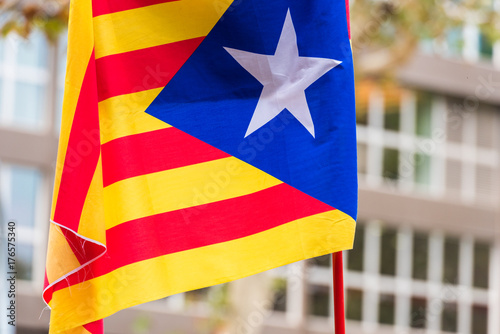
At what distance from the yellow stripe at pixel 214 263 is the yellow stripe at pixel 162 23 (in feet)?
2.51

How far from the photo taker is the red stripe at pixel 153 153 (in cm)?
349

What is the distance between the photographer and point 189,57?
11.7 feet

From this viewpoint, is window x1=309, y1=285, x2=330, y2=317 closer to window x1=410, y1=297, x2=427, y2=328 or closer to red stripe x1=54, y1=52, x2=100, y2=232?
window x1=410, y1=297, x2=427, y2=328

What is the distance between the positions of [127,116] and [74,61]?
28 cm

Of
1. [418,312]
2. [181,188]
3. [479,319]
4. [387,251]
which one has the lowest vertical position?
[479,319]

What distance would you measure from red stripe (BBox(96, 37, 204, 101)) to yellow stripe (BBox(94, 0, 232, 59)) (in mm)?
26

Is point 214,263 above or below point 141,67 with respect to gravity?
below

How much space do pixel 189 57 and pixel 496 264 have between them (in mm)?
19376

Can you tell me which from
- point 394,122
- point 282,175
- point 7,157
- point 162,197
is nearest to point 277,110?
point 282,175

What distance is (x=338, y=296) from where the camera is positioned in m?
3.17

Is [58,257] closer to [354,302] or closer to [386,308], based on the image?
[354,302]

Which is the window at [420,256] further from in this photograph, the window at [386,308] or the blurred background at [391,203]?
the window at [386,308]

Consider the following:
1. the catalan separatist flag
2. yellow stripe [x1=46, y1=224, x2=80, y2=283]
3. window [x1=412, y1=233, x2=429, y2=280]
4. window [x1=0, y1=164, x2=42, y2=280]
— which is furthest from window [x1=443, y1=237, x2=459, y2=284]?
yellow stripe [x1=46, y1=224, x2=80, y2=283]

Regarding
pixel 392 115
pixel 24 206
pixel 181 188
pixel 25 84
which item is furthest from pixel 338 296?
pixel 392 115
